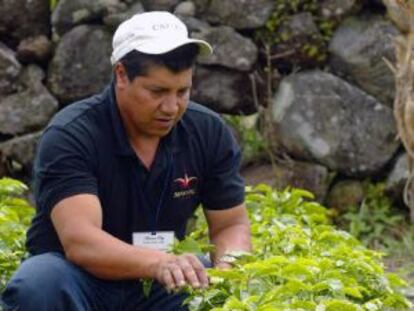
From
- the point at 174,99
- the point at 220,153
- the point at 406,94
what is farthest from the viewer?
the point at 406,94

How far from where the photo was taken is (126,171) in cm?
455

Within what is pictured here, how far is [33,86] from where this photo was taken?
8.31 meters

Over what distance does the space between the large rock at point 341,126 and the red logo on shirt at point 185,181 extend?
350 centimetres

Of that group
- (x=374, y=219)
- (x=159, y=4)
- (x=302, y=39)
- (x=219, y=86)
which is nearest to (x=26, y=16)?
(x=159, y=4)

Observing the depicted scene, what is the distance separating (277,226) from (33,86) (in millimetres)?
3660

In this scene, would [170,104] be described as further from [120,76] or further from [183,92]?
[120,76]

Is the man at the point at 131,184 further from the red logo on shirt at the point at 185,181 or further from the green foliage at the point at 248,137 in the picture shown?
the green foliage at the point at 248,137

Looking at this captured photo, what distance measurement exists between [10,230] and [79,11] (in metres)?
3.36

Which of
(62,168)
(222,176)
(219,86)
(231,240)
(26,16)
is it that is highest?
(62,168)

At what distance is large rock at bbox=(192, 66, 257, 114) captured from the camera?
8242 millimetres

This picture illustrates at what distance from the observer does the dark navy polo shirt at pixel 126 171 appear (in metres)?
4.40

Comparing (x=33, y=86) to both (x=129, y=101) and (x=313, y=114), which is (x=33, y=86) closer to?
(x=313, y=114)

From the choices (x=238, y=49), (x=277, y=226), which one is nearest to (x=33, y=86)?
(x=238, y=49)

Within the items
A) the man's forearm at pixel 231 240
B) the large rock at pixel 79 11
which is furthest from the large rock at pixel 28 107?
the man's forearm at pixel 231 240
